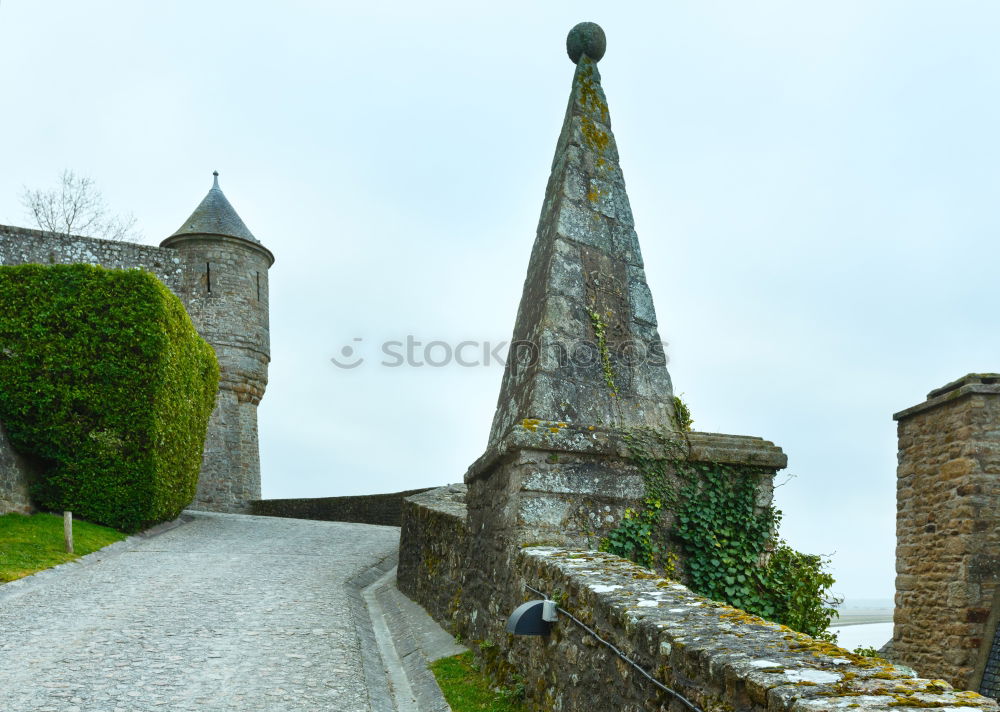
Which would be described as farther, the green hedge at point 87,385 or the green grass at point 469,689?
the green hedge at point 87,385

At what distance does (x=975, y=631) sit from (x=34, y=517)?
49.4ft

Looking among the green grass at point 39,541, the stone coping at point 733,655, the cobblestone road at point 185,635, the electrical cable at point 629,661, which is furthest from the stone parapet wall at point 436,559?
the green grass at point 39,541

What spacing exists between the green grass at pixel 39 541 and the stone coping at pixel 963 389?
42.9 ft

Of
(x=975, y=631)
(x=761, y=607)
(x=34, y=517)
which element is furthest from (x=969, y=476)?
(x=34, y=517)

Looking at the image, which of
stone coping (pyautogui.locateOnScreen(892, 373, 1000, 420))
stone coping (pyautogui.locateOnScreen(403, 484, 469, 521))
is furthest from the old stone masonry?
stone coping (pyautogui.locateOnScreen(892, 373, 1000, 420))

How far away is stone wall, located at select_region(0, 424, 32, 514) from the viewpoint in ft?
47.6

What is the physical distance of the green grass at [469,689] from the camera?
5.62m

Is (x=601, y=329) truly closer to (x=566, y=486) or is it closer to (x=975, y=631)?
(x=566, y=486)

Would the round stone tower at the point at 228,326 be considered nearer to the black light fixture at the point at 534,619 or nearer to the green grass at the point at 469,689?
the green grass at the point at 469,689

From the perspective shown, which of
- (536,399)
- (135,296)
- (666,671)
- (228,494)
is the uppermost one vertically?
(135,296)

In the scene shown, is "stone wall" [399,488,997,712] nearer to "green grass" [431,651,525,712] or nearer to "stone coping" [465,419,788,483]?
"green grass" [431,651,525,712]

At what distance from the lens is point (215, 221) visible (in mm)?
26547

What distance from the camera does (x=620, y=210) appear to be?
7.80 m

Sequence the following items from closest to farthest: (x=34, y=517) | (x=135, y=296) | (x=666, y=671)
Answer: (x=666, y=671) → (x=34, y=517) → (x=135, y=296)
